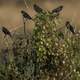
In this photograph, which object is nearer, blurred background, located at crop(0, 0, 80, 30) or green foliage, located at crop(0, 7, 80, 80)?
green foliage, located at crop(0, 7, 80, 80)

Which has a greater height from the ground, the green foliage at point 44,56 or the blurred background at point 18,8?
the blurred background at point 18,8

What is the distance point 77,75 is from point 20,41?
0.62m

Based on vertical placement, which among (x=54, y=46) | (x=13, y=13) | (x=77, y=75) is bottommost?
(x=77, y=75)

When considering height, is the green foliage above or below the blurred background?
below

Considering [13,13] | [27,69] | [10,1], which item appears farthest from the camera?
[10,1]

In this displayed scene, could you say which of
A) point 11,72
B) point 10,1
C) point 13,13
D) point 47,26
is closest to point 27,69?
point 11,72

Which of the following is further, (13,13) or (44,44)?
(13,13)

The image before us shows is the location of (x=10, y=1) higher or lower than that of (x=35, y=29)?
higher

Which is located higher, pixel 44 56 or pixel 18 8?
pixel 18 8

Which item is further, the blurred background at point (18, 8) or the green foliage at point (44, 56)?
the blurred background at point (18, 8)

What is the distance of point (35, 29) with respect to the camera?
163 inches

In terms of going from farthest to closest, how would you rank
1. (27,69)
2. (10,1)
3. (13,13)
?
(10,1), (13,13), (27,69)

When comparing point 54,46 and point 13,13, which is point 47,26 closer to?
point 54,46

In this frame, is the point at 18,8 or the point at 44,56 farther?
the point at 18,8
